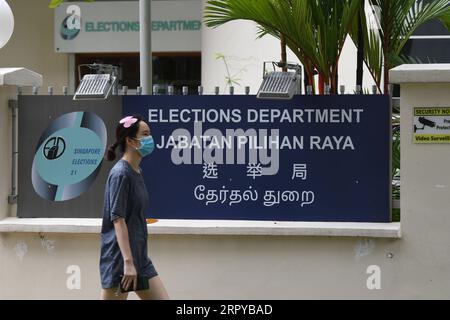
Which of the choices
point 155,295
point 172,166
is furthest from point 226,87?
point 155,295

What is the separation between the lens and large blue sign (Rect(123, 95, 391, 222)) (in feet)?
22.2

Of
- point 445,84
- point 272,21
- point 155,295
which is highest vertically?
point 272,21

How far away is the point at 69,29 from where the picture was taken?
676 inches

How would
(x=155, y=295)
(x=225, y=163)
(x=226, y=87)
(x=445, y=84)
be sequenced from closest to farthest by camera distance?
(x=155, y=295)
(x=445, y=84)
(x=225, y=163)
(x=226, y=87)

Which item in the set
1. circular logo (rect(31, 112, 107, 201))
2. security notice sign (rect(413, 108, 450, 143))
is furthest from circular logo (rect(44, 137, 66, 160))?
security notice sign (rect(413, 108, 450, 143))

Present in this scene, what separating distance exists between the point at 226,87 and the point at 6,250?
5876mm

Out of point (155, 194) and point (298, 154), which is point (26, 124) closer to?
point (155, 194)

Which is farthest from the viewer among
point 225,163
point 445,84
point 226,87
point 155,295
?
point 226,87

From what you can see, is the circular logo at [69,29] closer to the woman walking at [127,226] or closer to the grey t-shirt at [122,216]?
the woman walking at [127,226]

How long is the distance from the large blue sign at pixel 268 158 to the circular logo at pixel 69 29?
10.5m

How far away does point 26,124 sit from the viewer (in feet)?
23.6

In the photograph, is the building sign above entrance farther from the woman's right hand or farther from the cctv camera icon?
the woman's right hand

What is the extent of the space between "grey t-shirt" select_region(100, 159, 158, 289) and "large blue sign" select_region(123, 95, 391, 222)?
4.31ft

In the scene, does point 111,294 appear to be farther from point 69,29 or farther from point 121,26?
point 69,29
